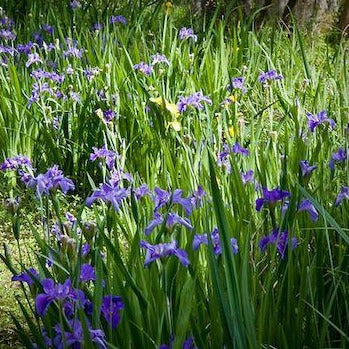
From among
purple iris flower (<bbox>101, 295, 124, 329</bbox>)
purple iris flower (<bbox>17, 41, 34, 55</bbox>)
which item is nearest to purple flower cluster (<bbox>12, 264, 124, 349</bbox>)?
purple iris flower (<bbox>101, 295, 124, 329</bbox>)

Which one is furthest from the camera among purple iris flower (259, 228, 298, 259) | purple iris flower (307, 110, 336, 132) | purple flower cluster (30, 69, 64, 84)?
purple flower cluster (30, 69, 64, 84)

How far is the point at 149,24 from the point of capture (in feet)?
15.7

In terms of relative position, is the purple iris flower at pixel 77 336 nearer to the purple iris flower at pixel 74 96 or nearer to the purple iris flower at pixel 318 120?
the purple iris flower at pixel 318 120

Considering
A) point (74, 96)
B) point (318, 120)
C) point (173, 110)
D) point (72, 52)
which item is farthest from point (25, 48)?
point (318, 120)

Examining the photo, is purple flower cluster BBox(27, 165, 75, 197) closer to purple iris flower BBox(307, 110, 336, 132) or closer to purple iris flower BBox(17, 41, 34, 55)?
purple iris flower BBox(307, 110, 336, 132)

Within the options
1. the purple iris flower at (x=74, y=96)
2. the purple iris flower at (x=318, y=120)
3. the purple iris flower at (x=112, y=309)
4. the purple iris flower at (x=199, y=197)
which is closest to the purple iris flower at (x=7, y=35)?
the purple iris flower at (x=74, y=96)

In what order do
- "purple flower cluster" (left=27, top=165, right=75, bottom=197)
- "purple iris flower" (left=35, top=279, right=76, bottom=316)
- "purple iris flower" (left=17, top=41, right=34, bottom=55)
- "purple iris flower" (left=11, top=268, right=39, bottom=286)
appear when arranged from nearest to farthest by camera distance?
"purple iris flower" (left=35, top=279, right=76, bottom=316), "purple iris flower" (left=11, top=268, right=39, bottom=286), "purple flower cluster" (left=27, top=165, right=75, bottom=197), "purple iris flower" (left=17, top=41, right=34, bottom=55)

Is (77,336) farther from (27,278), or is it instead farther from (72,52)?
(72,52)

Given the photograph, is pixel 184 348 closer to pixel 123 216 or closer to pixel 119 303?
pixel 119 303

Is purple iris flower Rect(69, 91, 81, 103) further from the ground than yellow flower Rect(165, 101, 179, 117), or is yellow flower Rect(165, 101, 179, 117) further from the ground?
purple iris flower Rect(69, 91, 81, 103)

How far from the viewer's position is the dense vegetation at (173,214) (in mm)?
1274

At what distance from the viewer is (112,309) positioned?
4.15 feet

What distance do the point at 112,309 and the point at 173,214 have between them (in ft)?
0.78

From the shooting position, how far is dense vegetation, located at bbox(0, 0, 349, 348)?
1.27 metres
